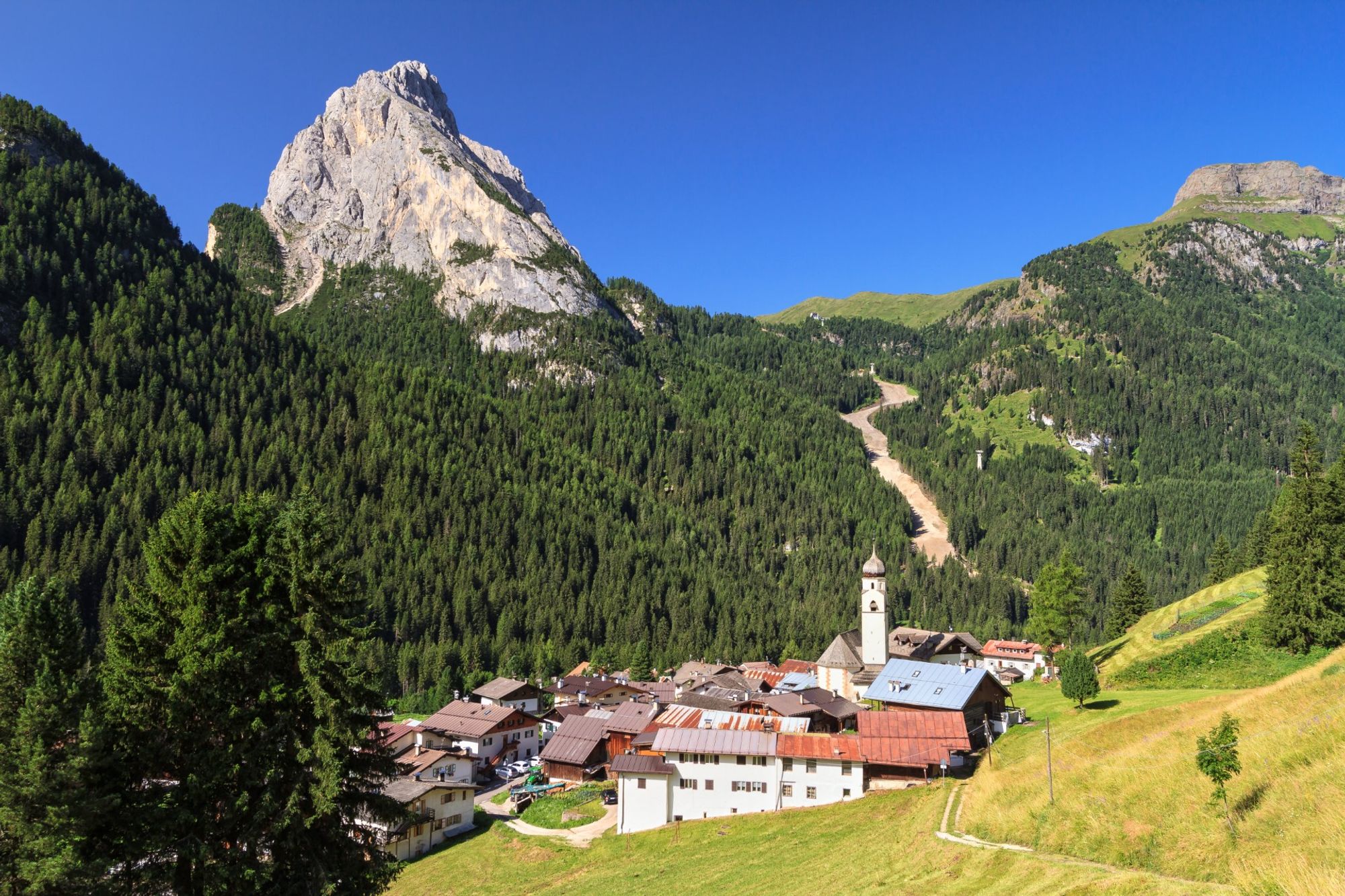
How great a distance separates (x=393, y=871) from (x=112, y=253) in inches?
7356

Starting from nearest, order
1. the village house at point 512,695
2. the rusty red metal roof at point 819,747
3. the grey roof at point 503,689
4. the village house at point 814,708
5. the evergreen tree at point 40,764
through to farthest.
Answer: the evergreen tree at point 40,764 → the rusty red metal roof at point 819,747 → the village house at point 814,708 → the village house at point 512,695 → the grey roof at point 503,689

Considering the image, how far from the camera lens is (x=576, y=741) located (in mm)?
70750

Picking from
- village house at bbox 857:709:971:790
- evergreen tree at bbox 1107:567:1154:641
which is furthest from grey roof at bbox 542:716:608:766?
evergreen tree at bbox 1107:567:1154:641

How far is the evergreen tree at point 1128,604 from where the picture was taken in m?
94.7

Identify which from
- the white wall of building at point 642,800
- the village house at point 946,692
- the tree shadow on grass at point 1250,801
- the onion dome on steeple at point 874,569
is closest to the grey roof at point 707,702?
the village house at point 946,692

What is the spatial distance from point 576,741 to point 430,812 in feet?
56.8

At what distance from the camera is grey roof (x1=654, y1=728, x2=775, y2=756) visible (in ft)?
173

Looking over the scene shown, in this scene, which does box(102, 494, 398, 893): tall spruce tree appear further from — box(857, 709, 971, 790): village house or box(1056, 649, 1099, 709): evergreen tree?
box(1056, 649, 1099, 709): evergreen tree

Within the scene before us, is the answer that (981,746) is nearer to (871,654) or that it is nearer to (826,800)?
(826,800)

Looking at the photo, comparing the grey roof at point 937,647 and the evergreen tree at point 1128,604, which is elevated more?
the evergreen tree at point 1128,604

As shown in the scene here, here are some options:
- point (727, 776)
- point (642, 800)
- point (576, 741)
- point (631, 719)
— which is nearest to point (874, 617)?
point (631, 719)

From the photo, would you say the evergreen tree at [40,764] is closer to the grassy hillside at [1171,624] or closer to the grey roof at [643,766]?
the grey roof at [643,766]

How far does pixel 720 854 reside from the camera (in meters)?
43.7

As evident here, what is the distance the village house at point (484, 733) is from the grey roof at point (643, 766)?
25655 millimetres
